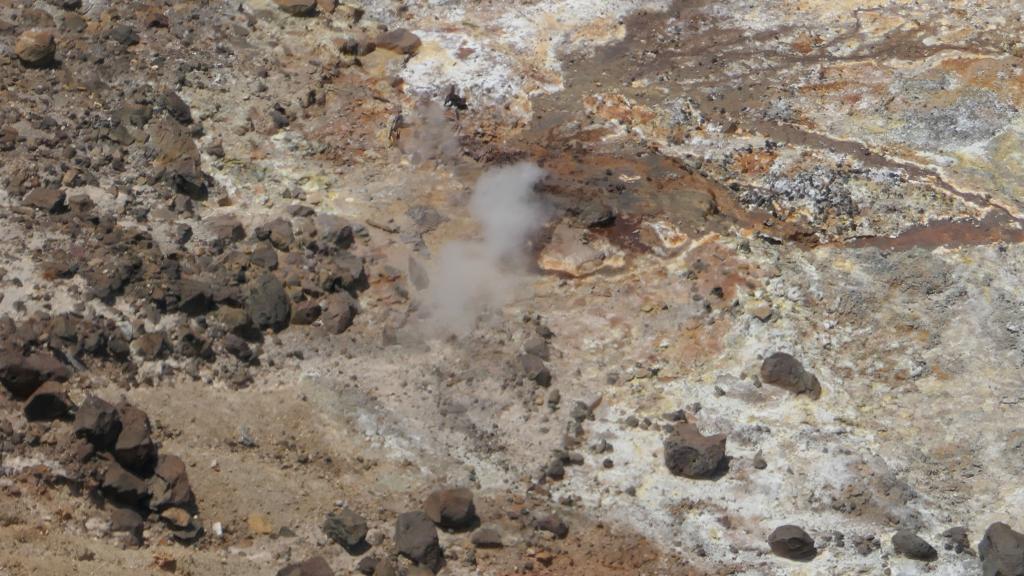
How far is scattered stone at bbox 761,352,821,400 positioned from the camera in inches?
413

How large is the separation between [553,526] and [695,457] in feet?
4.18

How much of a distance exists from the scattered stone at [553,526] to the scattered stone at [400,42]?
6335 mm

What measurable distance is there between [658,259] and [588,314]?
97 centimetres

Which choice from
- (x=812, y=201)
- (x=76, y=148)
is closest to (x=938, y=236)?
(x=812, y=201)

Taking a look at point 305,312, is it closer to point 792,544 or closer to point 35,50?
point 35,50

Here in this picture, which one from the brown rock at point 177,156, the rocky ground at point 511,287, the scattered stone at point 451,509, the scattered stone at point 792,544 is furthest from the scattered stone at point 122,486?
the scattered stone at point 792,544

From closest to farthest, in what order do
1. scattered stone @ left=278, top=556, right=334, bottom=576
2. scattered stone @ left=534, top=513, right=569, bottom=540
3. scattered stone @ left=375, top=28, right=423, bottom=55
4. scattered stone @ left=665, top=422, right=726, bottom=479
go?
scattered stone @ left=278, top=556, right=334, bottom=576 → scattered stone @ left=534, top=513, right=569, bottom=540 → scattered stone @ left=665, top=422, right=726, bottom=479 → scattered stone @ left=375, top=28, right=423, bottom=55

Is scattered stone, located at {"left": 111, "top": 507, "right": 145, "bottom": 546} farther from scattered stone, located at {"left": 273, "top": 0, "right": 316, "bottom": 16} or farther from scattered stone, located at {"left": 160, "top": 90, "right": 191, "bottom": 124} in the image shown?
scattered stone, located at {"left": 273, "top": 0, "right": 316, "bottom": 16}

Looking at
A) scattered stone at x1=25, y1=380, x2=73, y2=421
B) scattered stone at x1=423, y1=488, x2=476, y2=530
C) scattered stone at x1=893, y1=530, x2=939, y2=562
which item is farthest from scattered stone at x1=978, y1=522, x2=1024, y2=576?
scattered stone at x1=25, y1=380, x2=73, y2=421

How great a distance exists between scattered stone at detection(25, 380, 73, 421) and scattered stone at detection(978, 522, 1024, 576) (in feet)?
21.1

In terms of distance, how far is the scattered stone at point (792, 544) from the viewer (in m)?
9.15

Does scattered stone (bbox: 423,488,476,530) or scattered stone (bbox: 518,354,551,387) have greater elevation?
scattered stone (bbox: 518,354,551,387)

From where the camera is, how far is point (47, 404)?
8.76m

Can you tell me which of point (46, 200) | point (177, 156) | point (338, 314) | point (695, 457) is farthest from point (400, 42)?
point (695, 457)
